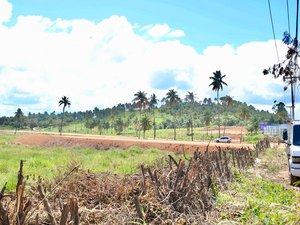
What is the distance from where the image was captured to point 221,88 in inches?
3142

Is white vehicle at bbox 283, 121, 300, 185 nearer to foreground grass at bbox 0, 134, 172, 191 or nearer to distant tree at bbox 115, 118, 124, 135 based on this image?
foreground grass at bbox 0, 134, 172, 191

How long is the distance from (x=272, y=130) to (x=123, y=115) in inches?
3939

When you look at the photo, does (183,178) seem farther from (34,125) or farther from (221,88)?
(34,125)

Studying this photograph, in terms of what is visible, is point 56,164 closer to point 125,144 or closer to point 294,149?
point 294,149

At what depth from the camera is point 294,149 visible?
11.8 m

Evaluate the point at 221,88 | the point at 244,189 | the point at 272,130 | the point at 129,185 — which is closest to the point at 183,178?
the point at 129,185

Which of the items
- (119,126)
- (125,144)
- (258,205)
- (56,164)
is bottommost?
(125,144)

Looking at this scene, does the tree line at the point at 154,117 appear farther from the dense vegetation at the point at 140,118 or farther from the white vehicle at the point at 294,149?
the white vehicle at the point at 294,149

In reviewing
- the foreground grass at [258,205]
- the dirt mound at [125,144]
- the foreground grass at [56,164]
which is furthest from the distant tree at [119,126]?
the foreground grass at [258,205]

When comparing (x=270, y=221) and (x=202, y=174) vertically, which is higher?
(x=202, y=174)

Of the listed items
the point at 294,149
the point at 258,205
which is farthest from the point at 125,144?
the point at 258,205

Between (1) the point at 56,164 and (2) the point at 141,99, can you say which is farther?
(2) the point at 141,99

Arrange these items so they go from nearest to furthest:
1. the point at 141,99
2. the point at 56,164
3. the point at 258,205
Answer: the point at 258,205 < the point at 56,164 < the point at 141,99

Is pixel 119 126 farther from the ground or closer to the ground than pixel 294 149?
farther from the ground
